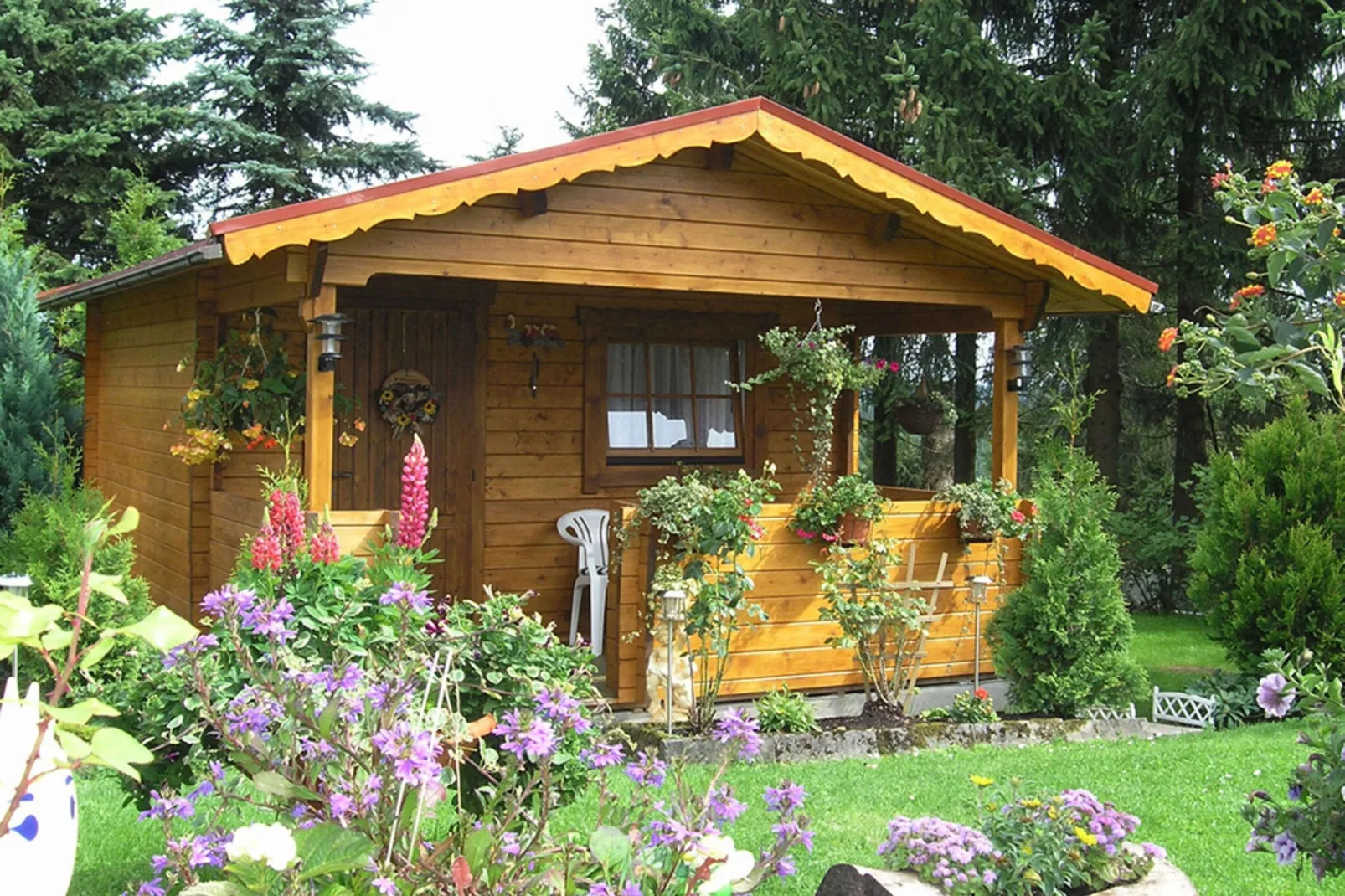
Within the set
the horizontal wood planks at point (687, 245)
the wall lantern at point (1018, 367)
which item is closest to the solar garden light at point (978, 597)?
the wall lantern at point (1018, 367)

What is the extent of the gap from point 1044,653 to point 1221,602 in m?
1.81

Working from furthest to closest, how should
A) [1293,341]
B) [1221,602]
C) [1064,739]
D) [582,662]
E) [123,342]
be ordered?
[123,342], [1221,602], [1064,739], [582,662], [1293,341]

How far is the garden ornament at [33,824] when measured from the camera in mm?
2834

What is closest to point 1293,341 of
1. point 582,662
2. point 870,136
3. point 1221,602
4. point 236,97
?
point 582,662

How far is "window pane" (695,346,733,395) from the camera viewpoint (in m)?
10.2

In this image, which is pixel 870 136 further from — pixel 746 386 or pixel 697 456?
pixel 746 386

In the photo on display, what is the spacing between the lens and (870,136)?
14984mm

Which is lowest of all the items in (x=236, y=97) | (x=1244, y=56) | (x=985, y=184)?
(x=985, y=184)

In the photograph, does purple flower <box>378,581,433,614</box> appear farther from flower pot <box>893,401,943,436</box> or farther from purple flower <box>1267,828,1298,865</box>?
flower pot <box>893,401,943,436</box>

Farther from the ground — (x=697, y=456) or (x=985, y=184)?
(x=985, y=184)

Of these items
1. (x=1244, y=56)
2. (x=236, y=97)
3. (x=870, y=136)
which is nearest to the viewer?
(x=1244, y=56)

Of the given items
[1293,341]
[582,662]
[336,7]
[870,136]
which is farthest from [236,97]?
[1293,341]

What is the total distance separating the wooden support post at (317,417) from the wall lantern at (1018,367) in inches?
170

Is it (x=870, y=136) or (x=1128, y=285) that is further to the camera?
(x=870, y=136)
